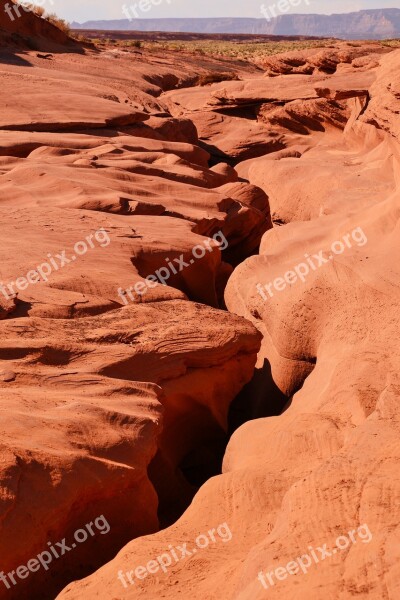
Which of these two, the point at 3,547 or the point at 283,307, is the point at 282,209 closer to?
the point at 283,307

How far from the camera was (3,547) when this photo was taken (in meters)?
3.52

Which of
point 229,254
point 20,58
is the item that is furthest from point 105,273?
point 20,58

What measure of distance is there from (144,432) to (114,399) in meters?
0.34

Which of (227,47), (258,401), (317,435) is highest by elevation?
(227,47)
